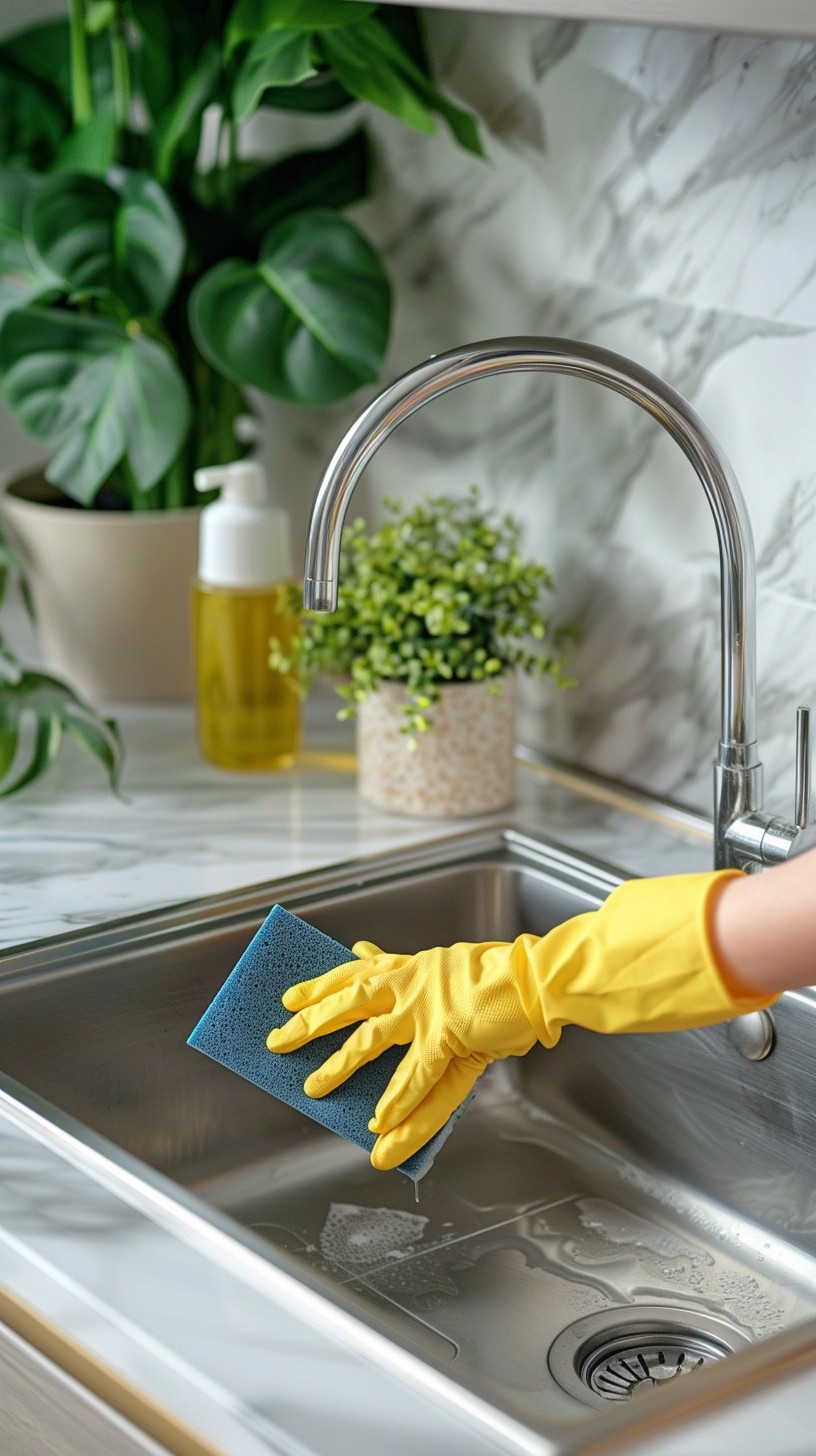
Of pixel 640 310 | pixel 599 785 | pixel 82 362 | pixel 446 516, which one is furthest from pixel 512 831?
pixel 82 362

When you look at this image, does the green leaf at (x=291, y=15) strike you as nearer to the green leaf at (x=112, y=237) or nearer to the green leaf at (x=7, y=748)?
the green leaf at (x=112, y=237)

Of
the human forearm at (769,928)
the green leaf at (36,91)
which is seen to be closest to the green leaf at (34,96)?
the green leaf at (36,91)

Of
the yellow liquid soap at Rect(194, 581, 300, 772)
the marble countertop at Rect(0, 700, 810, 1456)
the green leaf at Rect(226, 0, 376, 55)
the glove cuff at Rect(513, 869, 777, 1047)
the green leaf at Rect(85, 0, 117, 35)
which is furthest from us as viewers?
the green leaf at Rect(85, 0, 117, 35)

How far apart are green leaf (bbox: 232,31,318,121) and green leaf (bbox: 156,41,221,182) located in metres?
0.07

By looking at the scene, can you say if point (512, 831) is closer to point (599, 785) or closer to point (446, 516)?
point (599, 785)

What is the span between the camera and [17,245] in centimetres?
136

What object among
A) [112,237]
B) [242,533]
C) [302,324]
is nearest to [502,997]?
[242,533]

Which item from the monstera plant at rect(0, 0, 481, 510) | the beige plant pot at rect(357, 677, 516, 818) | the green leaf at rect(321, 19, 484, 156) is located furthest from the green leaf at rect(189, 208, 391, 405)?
the beige plant pot at rect(357, 677, 516, 818)

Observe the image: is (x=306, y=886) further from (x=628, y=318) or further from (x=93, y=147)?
(x=93, y=147)

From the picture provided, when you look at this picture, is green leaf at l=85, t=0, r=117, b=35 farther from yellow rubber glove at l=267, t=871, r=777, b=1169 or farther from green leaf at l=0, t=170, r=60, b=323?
yellow rubber glove at l=267, t=871, r=777, b=1169

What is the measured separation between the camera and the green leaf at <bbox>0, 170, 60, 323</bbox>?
1.36 m

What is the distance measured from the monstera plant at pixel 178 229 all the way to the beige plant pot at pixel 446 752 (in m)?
0.23

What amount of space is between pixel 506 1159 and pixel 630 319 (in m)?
0.55

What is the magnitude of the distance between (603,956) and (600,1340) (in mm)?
244
